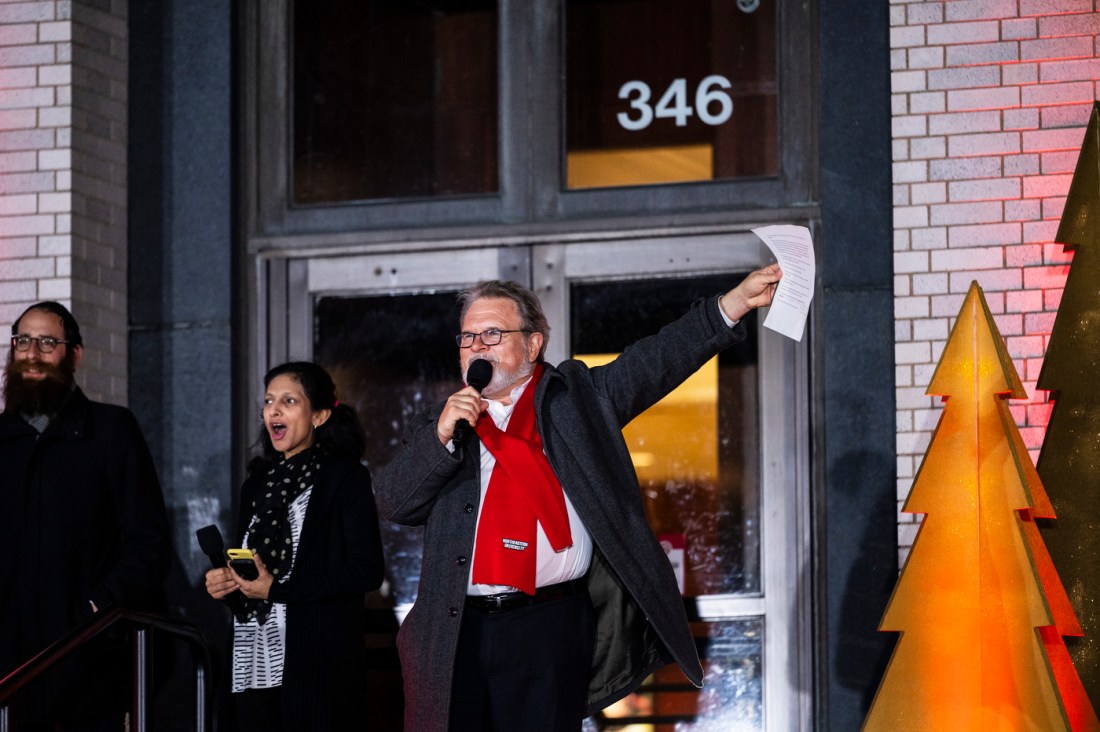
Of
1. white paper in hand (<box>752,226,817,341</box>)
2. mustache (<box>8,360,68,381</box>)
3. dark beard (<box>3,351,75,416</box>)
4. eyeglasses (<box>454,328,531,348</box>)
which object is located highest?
white paper in hand (<box>752,226,817,341</box>)

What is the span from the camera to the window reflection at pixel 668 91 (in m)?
6.79

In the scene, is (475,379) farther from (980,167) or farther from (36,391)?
(980,167)

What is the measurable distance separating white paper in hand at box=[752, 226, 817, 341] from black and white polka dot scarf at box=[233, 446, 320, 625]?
6.59 ft

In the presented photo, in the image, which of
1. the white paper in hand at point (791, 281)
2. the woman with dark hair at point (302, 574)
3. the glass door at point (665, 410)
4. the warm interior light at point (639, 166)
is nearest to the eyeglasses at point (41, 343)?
the woman with dark hair at point (302, 574)

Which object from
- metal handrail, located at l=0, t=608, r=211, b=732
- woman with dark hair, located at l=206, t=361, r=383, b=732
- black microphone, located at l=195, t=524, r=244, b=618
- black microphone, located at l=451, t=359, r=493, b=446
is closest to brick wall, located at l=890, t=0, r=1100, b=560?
woman with dark hair, located at l=206, t=361, r=383, b=732

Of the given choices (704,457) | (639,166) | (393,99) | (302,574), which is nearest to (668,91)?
(639,166)

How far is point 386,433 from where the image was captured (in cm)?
700

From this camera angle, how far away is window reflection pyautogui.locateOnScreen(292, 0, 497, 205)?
705cm

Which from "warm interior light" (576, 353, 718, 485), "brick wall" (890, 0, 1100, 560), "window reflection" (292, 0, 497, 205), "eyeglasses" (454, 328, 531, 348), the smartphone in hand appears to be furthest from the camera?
"window reflection" (292, 0, 497, 205)

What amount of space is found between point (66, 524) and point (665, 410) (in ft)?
8.63

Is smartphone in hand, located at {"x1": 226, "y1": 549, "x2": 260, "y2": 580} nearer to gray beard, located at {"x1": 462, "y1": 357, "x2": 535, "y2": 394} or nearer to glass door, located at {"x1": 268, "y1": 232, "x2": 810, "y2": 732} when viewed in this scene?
gray beard, located at {"x1": 462, "y1": 357, "x2": 535, "y2": 394}

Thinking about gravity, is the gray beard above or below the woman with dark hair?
above

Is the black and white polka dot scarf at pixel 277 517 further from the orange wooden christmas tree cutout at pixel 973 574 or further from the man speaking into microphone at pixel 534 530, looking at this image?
the orange wooden christmas tree cutout at pixel 973 574

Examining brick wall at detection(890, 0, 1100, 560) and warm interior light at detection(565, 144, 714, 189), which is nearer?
Answer: brick wall at detection(890, 0, 1100, 560)
